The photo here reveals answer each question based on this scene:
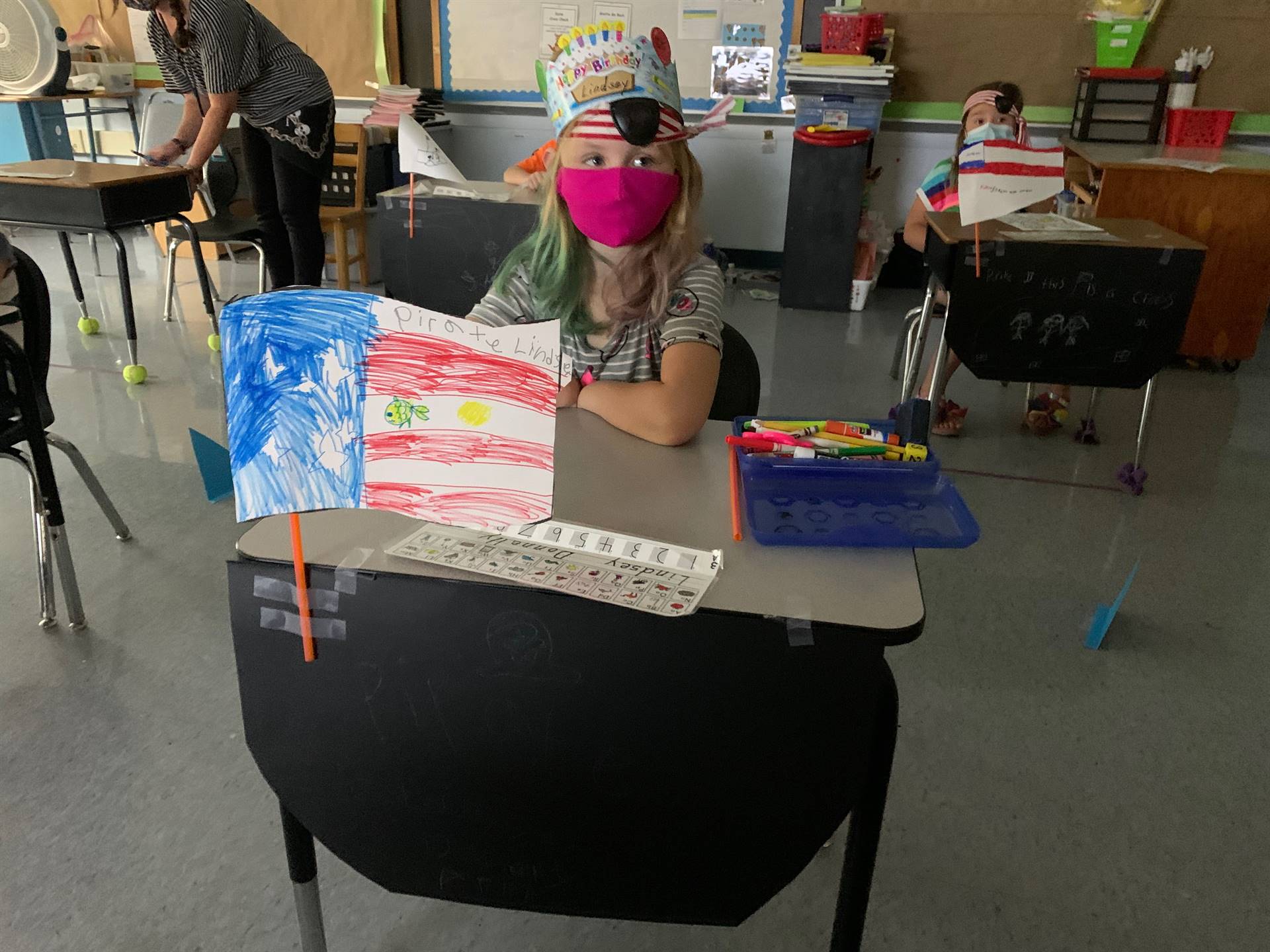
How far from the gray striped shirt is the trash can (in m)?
2.99

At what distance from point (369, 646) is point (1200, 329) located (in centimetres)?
376

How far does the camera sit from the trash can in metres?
4.11

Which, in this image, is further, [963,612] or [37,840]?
[963,612]

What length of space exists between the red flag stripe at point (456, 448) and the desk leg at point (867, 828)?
34cm

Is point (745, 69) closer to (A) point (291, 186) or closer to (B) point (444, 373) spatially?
(A) point (291, 186)

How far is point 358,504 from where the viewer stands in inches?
29.1

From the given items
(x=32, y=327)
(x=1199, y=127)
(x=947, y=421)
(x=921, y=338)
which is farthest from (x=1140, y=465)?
(x=32, y=327)

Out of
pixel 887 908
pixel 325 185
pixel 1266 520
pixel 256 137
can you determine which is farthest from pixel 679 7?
pixel 887 908

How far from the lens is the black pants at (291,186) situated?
3348 mm

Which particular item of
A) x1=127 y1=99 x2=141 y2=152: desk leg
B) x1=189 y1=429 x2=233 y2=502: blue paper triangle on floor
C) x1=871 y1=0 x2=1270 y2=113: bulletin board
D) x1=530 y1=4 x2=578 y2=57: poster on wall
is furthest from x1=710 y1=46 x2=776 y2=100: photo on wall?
x1=189 y1=429 x2=233 y2=502: blue paper triangle on floor

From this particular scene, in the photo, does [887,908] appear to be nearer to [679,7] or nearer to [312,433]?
[312,433]

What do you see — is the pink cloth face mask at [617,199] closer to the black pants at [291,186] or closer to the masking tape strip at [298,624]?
the masking tape strip at [298,624]

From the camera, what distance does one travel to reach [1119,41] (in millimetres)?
4016

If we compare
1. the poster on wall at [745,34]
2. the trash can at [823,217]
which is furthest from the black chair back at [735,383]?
the poster on wall at [745,34]
